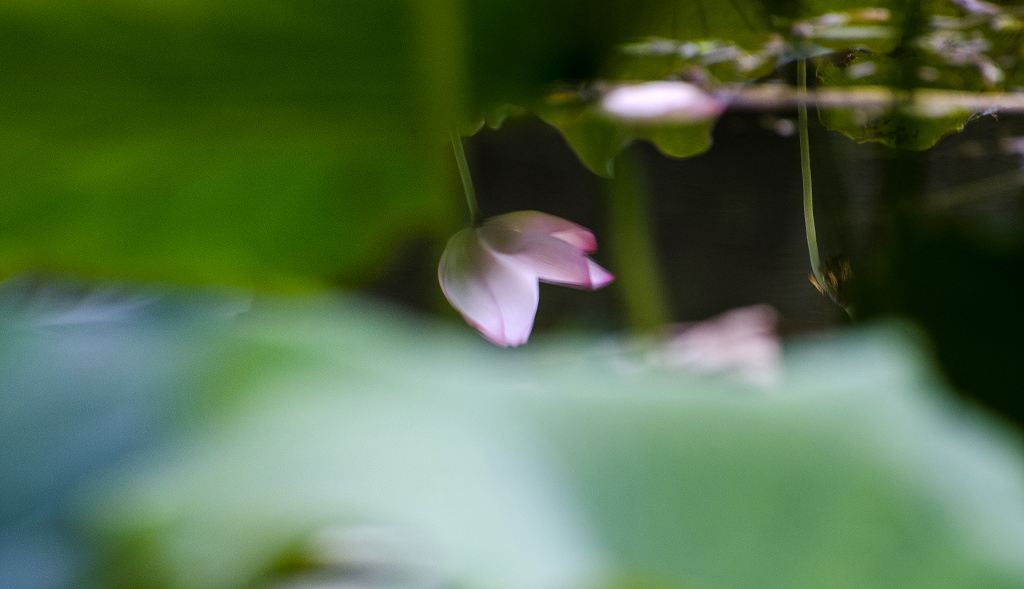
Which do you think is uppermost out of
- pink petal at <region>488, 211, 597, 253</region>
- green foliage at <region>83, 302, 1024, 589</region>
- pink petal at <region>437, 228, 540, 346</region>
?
pink petal at <region>488, 211, 597, 253</region>

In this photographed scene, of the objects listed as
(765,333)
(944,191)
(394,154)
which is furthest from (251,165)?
(765,333)

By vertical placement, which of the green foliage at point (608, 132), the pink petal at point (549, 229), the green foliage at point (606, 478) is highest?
the green foliage at point (608, 132)

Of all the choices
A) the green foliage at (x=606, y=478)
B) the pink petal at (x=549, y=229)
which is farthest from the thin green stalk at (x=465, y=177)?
the green foliage at (x=606, y=478)

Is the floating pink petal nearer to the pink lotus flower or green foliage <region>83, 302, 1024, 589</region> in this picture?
the pink lotus flower

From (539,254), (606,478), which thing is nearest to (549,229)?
(539,254)

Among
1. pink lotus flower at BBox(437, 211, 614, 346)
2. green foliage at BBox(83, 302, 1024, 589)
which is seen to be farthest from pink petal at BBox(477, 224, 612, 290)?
green foliage at BBox(83, 302, 1024, 589)

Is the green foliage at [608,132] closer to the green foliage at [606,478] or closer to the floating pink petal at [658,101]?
the floating pink petal at [658,101]
